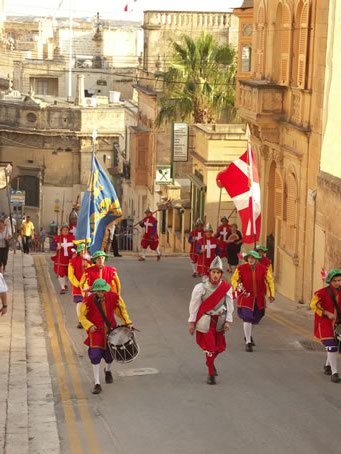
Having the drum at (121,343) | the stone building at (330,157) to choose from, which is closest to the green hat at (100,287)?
the drum at (121,343)

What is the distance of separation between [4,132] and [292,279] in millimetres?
42914

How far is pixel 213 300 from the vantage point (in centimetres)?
1484

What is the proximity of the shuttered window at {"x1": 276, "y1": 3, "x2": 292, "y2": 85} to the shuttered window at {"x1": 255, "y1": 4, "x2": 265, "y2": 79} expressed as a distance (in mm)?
1399

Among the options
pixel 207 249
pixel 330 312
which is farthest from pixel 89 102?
pixel 330 312

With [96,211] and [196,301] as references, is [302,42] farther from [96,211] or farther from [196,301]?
[196,301]

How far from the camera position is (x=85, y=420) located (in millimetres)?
13023

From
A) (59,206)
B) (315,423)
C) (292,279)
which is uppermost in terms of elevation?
(315,423)

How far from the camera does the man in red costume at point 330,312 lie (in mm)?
15148

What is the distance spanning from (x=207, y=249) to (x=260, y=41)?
6.13 m

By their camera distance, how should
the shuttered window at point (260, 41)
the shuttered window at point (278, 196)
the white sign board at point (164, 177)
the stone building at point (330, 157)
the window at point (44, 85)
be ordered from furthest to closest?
the window at point (44, 85) < the white sign board at point (164, 177) < the shuttered window at point (260, 41) < the shuttered window at point (278, 196) < the stone building at point (330, 157)

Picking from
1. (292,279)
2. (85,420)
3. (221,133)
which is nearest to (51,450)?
(85,420)

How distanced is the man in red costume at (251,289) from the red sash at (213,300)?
2.70m

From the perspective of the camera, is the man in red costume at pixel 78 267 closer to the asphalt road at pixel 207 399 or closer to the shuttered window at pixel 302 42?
the asphalt road at pixel 207 399

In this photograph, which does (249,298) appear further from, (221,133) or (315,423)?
(221,133)
